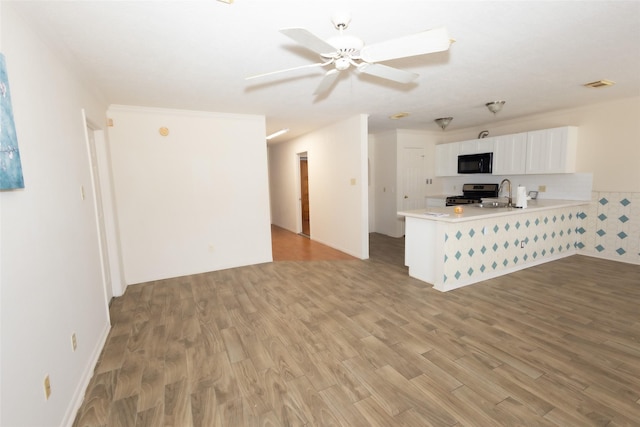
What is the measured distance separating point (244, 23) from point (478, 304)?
3.45m

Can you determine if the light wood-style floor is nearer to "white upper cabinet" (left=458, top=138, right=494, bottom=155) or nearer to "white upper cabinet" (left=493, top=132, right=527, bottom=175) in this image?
"white upper cabinet" (left=493, top=132, right=527, bottom=175)

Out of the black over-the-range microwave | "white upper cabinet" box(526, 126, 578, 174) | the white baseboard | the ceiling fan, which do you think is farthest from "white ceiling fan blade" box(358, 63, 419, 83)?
the black over-the-range microwave

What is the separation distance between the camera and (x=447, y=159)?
669cm

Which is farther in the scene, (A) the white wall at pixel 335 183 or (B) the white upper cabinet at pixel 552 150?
(A) the white wall at pixel 335 183

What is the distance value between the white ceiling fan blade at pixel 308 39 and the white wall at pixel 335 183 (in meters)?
3.10

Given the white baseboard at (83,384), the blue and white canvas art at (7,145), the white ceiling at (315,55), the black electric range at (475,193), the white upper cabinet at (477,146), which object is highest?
the white ceiling at (315,55)

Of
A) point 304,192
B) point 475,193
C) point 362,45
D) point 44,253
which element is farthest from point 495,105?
point 44,253

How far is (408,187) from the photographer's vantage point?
6.72 metres

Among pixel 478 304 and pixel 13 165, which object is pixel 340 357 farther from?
pixel 13 165

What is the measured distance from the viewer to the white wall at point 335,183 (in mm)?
4977

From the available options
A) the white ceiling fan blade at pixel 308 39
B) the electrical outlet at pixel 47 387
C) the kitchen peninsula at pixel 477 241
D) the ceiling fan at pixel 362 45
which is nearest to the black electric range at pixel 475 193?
the kitchen peninsula at pixel 477 241

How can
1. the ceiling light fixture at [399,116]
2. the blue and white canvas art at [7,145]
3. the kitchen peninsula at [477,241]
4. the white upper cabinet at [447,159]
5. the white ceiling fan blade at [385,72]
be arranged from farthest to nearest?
the white upper cabinet at [447,159], the ceiling light fixture at [399,116], the kitchen peninsula at [477,241], the white ceiling fan blade at [385,72], the blue and white canvas art at [7,145]

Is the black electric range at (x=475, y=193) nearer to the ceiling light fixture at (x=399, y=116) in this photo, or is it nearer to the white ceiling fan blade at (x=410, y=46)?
the ceiling light fixture at (x=399, y=116)

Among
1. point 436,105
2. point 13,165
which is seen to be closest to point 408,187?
point 436,105
